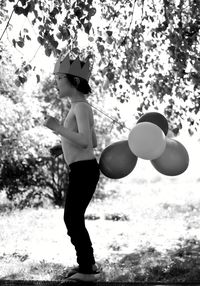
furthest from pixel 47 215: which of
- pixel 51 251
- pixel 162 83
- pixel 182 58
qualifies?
pixel 182 58

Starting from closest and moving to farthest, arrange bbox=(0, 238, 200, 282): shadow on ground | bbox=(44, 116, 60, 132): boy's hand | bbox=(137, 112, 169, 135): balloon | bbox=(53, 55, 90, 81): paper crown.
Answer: bbox=(44, 116, 60, 132): boy's hand
bbox=(53, 55, 90, 81): paper crown
bbox=(137, 112, 169, 135): balloon
bbox=(0, 238, 200, 282): shadow on ground

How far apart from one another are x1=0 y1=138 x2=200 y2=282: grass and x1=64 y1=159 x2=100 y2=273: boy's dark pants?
143 centimetres

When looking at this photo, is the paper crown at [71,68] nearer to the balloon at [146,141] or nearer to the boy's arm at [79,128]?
the boy's arm at [79,128]

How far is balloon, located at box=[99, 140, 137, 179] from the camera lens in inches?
113

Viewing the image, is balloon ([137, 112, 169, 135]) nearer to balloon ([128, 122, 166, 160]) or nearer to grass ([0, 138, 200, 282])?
balloon ([128, 122, 166, 160])

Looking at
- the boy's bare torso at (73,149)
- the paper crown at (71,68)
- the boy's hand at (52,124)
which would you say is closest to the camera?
the boy's hand at (52,124)

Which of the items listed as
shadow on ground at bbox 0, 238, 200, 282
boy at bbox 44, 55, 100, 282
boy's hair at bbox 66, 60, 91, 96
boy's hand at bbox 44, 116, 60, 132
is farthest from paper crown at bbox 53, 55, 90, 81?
shadow on ground at bbox 0, 238, 200, 282

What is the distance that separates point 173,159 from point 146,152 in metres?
0.23

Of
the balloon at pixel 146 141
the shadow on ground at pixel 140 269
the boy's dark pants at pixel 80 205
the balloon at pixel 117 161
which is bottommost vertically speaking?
the shadow on ground at pixel 140 269

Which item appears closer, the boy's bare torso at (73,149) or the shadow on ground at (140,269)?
the boy's bare torso at (73,149)

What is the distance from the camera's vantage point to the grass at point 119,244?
5.18m

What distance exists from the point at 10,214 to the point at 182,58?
7.58m

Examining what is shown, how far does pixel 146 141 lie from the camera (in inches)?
110

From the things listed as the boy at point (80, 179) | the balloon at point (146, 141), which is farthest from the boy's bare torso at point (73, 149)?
the balloon at point (146, 141)
